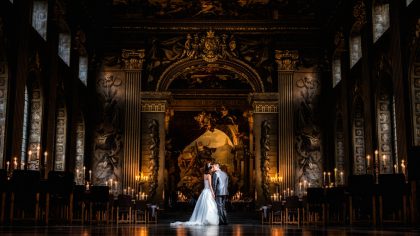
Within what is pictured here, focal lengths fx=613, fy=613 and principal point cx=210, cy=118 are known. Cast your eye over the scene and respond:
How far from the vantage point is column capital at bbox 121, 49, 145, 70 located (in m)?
26.3

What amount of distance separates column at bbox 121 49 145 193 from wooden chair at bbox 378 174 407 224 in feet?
41.8

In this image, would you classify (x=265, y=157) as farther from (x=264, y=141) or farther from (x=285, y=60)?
(x=285, y=60)

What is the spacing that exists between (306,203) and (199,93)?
14667mm

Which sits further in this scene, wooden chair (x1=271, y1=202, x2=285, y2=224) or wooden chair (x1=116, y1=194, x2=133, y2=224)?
wooden chair (x1=271, y1=202, x2=285, y2=224)

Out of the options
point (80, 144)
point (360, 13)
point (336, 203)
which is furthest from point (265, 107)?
point (336, 203)

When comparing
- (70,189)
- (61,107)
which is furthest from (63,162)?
(70,189)

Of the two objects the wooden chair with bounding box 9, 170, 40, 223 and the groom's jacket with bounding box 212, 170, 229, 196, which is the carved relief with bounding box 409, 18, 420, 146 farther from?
the wooden chair with bounding box 9, 170, 40, 223

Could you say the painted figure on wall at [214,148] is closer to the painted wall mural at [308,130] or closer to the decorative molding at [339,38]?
the painted wall mural at [308,130]

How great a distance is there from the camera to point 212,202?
18234mm

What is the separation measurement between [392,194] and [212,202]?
569cm

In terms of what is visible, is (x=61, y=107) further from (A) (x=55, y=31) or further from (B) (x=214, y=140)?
(B) (x=214, y=140)

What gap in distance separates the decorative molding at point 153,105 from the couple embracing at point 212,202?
789 cm

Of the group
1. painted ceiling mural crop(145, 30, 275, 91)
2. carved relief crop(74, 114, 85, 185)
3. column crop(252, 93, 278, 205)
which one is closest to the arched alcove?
column crop(252, 93, 278, 205)

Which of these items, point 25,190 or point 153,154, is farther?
point 153,154
